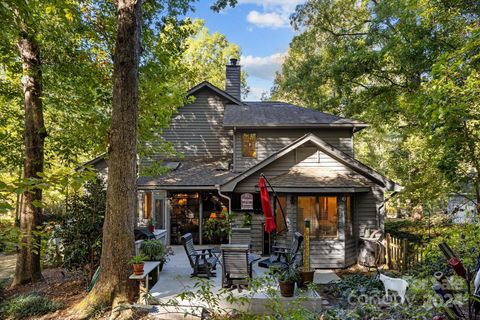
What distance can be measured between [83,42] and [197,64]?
68.8 ft

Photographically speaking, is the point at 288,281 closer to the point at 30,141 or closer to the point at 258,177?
the point at 258,177

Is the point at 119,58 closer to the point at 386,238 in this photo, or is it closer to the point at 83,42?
the point at 83,42

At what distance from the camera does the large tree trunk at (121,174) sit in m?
6.30

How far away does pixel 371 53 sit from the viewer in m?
14.4

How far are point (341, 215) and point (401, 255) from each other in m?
2.15

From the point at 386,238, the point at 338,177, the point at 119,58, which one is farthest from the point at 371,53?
the point at 119,58

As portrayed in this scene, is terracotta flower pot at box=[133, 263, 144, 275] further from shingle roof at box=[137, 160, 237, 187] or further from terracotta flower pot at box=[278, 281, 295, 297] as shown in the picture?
shingle roof at box=[137, 160, 237, 187]

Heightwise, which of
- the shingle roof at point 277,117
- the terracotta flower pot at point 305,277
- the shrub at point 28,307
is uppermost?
the shingle roof at point 277,117

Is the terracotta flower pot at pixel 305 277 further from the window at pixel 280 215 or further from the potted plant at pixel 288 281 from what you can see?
the window at pixel 280 215

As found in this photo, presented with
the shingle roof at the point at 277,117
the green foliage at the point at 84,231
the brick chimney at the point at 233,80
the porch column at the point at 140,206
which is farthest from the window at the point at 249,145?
the green foliage at the point at 84,231

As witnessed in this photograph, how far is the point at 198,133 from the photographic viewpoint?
1652 cm

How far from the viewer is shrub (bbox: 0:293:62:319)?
6.39 m

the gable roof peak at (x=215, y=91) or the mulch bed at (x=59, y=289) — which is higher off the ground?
the gable roof peak at (x=215, y=91)

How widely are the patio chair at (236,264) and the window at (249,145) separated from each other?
7.66m
